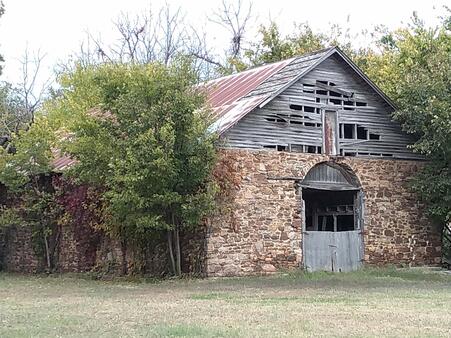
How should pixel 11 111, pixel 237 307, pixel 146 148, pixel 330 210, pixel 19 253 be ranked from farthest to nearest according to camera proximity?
pixel 11 111 < pixel 19 253 < pixel 330 210 < pixel 146 148 < pixel 237 307

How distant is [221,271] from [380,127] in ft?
24.8

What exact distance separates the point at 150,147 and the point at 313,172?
626 cm

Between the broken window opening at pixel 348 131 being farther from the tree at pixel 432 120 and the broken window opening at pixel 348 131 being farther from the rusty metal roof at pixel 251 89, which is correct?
the rusty metal roof at pixel 251 89

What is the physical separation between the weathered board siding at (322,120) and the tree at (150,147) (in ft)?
5.87

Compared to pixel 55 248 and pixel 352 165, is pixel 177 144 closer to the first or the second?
pixel 352 165

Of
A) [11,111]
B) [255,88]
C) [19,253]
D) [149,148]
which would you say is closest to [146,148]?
[149,148]

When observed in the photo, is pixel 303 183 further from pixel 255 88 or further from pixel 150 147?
pixel 150 147

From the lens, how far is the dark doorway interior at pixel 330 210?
26828mm

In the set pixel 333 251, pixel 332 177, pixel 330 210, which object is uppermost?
pixel 332 177

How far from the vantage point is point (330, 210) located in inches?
1098

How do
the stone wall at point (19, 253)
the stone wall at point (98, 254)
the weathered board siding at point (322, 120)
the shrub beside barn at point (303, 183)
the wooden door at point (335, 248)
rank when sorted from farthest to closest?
the stone wall at point (19, 253)
the wooden door at point (335, 248)
the weathered board siding at point (322, 120)
the stone wall at point (98, 254)
the shrub beside barn at point (303, 183)

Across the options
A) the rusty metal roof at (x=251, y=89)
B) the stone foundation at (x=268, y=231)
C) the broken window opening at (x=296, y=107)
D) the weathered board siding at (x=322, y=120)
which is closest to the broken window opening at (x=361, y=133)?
the weathered board siding at (x=322, y=120)

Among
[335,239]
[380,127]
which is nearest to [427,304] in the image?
[335,239]

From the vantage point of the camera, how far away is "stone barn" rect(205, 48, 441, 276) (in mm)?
23281
